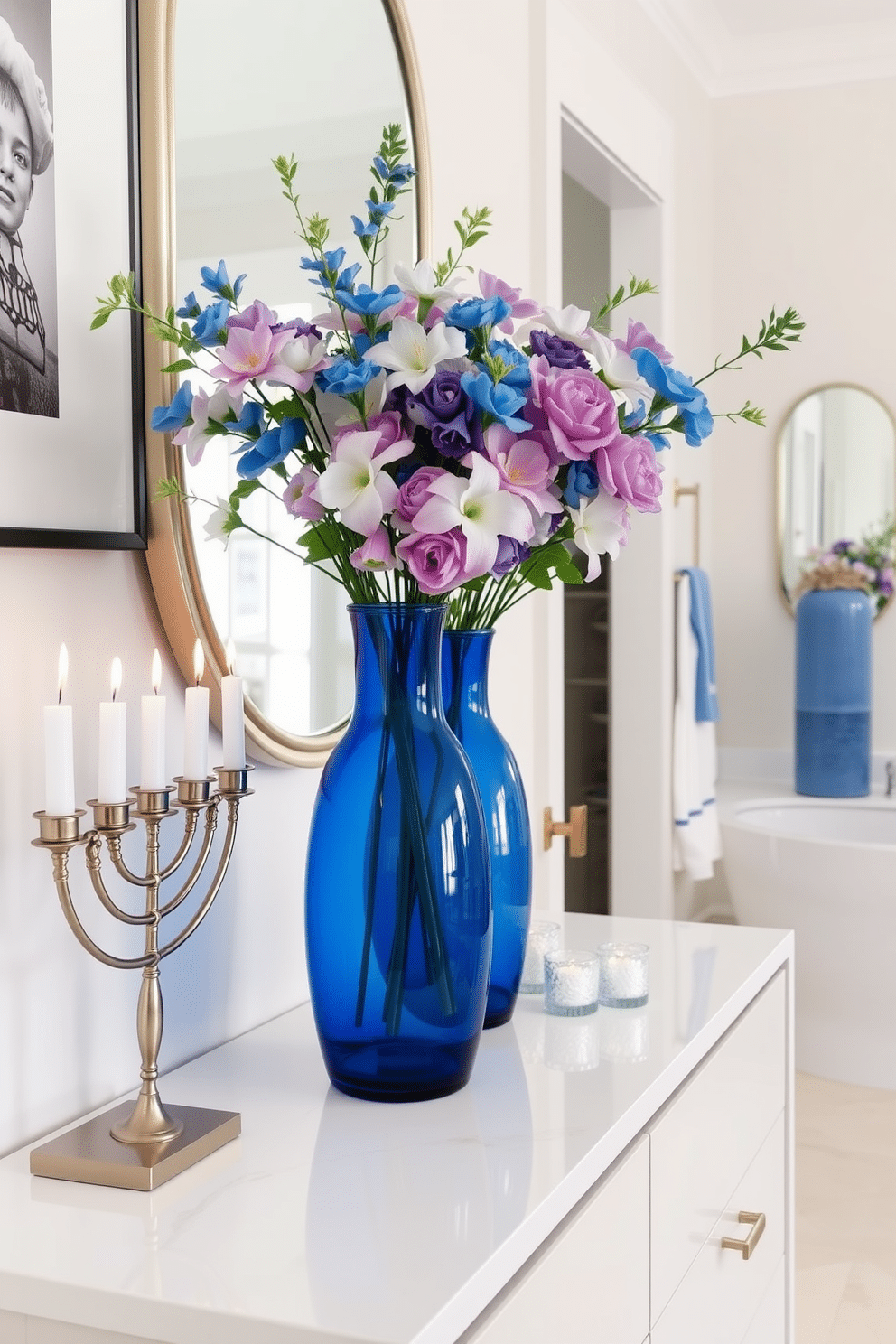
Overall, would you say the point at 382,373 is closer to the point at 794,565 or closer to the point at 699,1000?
the point at 699,1000

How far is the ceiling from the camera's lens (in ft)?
10.9

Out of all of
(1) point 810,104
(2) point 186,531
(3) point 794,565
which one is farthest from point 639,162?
(2) point 186,531

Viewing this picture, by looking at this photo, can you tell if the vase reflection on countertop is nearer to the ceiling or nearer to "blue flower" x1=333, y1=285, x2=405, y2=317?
"blue flower" x1=333, y1=285, x2=405, y2=317

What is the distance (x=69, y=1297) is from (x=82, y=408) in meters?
0.62

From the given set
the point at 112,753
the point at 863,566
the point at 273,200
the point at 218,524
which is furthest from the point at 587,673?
the point at 112,753

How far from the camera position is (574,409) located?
968 mm

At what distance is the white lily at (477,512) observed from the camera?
0.92 m

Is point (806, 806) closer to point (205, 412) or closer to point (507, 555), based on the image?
point (507, 555)

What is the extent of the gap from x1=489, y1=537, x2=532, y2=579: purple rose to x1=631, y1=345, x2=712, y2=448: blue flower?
6.0 inches

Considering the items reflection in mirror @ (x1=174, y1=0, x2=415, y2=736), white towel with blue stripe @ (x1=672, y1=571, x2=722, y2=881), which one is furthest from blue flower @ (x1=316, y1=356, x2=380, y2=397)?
white towel with blue stripe @ (x1=672, y1=571, x2=722, y2=881)

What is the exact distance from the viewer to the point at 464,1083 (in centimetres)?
104

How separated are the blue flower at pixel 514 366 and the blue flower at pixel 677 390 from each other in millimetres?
94

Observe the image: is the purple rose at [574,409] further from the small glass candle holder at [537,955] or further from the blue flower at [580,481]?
the small glass candle holder at [537,955]

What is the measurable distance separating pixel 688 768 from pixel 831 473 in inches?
40.8
